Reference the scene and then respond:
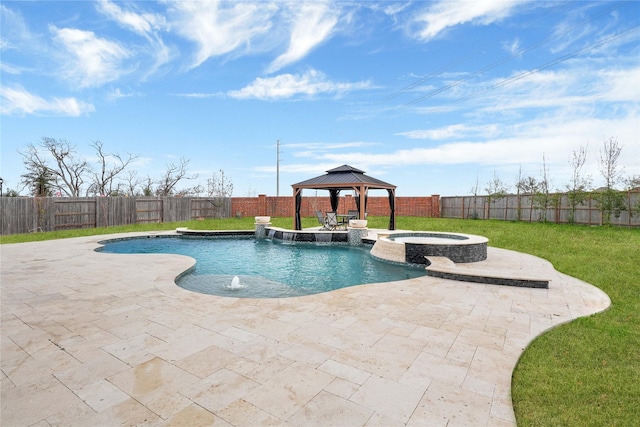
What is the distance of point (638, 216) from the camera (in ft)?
42.3

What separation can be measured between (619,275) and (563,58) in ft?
28.0

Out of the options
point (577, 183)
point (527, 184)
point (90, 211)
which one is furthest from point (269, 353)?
point (527, 184)

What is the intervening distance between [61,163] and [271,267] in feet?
72.6

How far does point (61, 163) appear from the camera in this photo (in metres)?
21.6

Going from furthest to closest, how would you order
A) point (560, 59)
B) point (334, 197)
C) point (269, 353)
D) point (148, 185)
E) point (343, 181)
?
point (148, 185) < point (334, 197) < point (343, 181) < point (560, 59) < point (269, 353)

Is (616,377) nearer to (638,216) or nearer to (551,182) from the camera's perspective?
(638,216)

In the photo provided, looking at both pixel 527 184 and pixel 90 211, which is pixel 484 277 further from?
pixel 527 184

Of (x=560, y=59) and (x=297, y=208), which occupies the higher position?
(x=560, y=59)

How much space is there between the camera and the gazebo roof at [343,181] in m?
11.5

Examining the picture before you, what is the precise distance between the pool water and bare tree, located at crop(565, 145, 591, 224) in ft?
36.9

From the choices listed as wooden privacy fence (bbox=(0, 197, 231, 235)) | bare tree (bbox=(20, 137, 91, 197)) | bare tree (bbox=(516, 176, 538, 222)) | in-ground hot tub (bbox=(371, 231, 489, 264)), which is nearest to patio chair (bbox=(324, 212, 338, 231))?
in-ground hot tub (bbox=(371, 231, 489, 264))

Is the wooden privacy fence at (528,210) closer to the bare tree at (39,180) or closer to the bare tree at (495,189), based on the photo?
the bare tree at (495,189)

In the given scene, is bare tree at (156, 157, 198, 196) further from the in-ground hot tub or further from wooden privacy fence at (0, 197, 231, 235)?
the in-ground hot tub

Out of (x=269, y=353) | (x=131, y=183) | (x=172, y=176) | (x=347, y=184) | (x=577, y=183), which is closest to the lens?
(x=269, y=353)
